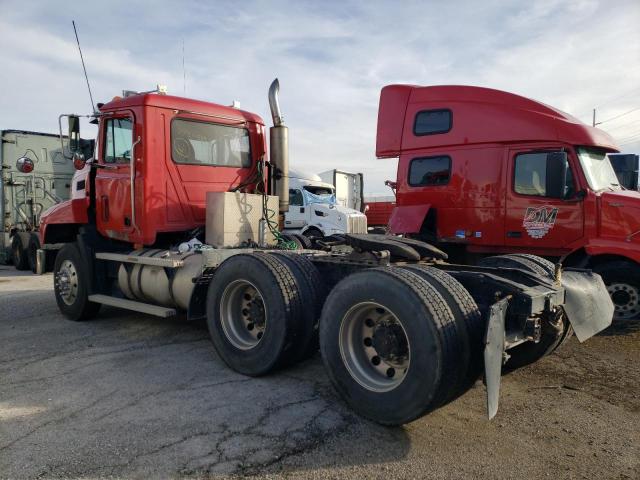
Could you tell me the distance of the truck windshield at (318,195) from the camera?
55.3 feet

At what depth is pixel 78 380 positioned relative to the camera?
4.55 metres

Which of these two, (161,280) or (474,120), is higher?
(474,120)

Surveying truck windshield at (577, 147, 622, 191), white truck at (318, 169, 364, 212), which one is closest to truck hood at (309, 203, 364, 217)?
white truck at (318, 169, 364, 212)

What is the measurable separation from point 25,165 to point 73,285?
833cm

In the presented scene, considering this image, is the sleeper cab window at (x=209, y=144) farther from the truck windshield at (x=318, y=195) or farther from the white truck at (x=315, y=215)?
the truck windshield at (x=318, y=195)

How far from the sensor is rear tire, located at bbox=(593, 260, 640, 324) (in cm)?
602

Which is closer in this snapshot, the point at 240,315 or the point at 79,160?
the point at 240,315

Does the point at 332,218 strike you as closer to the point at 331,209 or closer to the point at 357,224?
the point at 331,209

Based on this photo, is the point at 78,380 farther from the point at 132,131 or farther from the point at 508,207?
the point at 508,207

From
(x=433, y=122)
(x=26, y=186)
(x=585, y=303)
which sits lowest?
(x=585, y=303)

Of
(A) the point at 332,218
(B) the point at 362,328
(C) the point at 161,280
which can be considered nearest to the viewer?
(B) the point at 362,328

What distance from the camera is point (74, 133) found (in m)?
6.85

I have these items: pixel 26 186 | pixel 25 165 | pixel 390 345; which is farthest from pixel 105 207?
pixel 26 186

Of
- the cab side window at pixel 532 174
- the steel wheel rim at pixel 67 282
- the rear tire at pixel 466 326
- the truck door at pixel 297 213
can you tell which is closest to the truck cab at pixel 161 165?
the steel wheel rim at pixel 67 282
